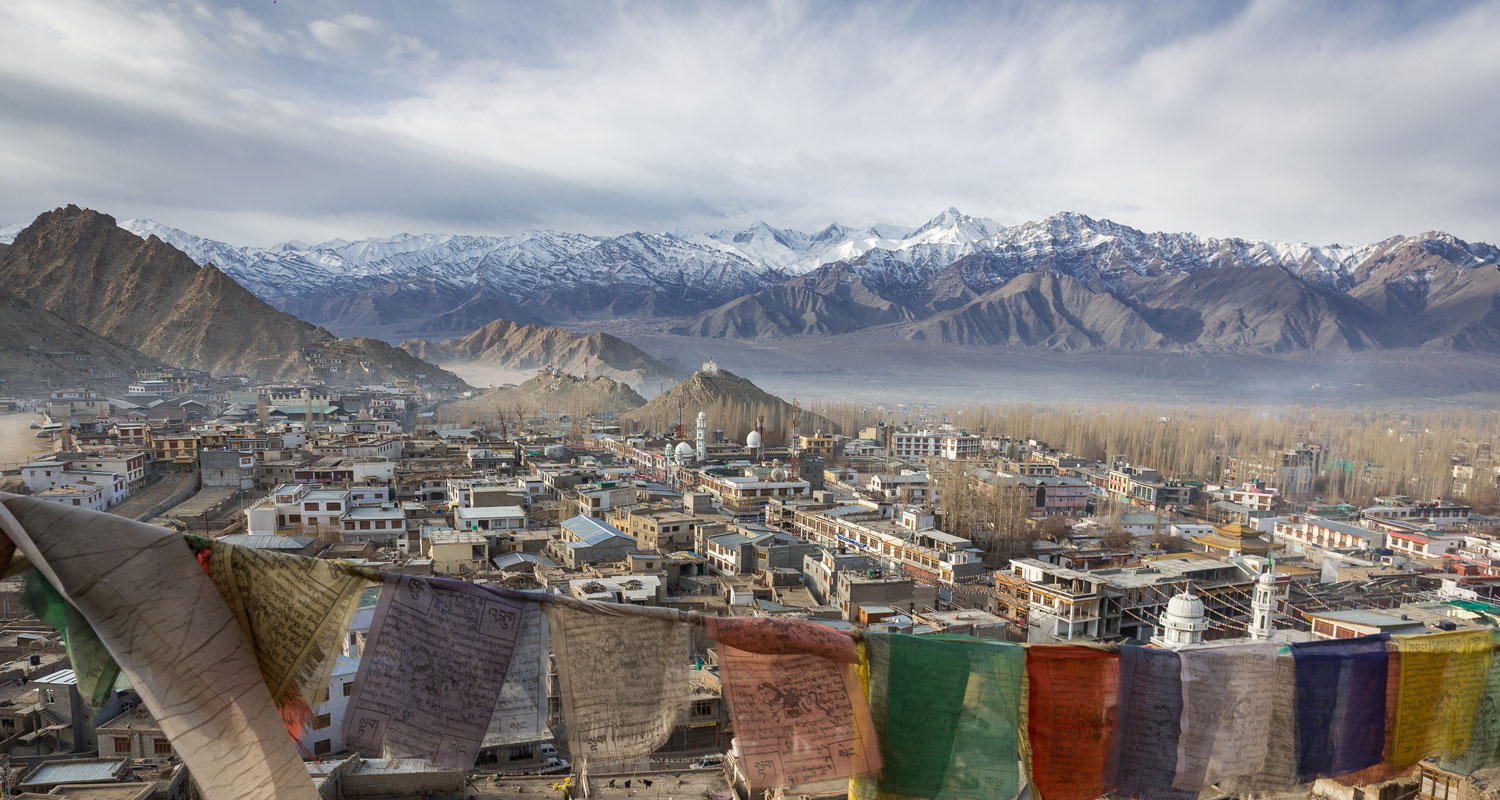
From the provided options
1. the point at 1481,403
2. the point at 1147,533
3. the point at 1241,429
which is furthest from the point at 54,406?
the point at 1481,403

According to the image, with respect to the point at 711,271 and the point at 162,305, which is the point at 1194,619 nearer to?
the point at 162,305

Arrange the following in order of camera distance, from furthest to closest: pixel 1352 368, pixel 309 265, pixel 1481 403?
pixel 309 265
pixel 1352 368
pixel 1481 403

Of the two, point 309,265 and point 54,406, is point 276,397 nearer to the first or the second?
point 54,406

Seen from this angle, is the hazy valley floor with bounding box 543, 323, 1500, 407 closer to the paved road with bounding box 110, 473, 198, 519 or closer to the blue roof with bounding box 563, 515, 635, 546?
the paved road with bounding box 110, 473, 198, 519

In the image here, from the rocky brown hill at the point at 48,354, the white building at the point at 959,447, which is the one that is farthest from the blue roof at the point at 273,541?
the rocky brown hill at the point at 48,354

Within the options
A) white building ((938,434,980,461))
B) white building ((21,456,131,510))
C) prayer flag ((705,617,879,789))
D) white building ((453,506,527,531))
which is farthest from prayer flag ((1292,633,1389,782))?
white building ((938,434,980,461))

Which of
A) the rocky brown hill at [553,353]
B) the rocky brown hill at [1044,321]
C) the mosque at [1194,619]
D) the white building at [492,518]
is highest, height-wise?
the rocky brown hill at [1044,321]

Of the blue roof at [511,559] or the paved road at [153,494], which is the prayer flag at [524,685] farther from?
the paved road at [153,494]
